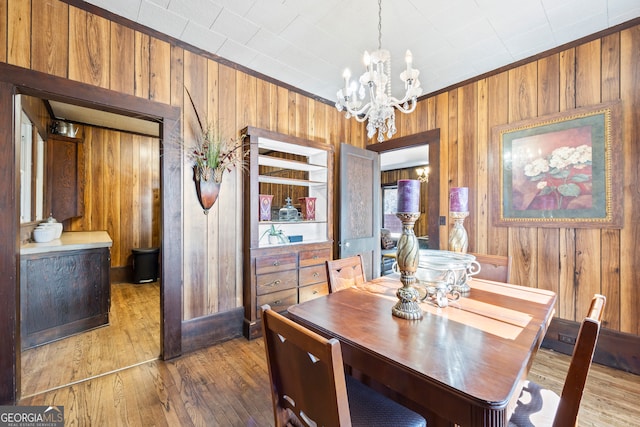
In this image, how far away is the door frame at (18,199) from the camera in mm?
1729

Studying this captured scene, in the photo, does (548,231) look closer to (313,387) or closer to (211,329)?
(313,387)

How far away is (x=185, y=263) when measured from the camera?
2.48 m

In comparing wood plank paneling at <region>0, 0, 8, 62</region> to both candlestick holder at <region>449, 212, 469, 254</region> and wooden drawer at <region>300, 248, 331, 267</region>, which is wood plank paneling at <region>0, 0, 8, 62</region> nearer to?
wooden drawer at <region>300, 248, 331, 267</region>

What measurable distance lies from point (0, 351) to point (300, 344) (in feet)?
7.47

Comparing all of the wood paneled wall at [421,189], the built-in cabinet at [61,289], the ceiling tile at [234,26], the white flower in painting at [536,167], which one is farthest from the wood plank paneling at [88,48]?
the wood paneled wall at [421,189]

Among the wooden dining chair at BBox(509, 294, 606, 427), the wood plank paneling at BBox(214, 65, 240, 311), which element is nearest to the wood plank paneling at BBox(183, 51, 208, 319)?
the wood plank paneling at BBox(214, 65, 240, 311)

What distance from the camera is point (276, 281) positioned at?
287cm

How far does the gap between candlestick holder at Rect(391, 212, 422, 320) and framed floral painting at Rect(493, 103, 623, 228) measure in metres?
2.13

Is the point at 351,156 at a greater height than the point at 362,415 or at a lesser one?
greater

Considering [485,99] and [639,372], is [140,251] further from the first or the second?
[639,372]

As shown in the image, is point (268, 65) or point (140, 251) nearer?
point (268, 65)

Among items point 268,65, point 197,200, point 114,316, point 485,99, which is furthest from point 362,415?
point 114,316

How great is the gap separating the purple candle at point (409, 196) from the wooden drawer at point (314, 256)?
201 cm

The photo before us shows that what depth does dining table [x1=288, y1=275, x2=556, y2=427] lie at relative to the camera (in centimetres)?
77
